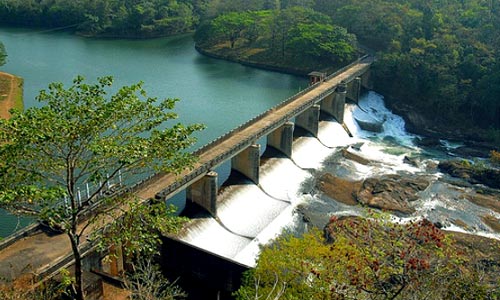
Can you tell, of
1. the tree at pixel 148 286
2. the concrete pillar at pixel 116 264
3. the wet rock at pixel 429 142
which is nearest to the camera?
the tree at pixel 148 286

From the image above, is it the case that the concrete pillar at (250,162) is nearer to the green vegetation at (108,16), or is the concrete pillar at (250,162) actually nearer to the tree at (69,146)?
the tree at (69,146)

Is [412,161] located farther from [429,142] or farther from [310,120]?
[310,120]

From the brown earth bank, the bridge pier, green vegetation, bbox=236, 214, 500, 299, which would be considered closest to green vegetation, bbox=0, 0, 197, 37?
the brown earth bank

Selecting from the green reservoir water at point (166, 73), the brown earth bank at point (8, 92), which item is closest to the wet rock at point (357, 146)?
the green reservoir water at point (166, 73)

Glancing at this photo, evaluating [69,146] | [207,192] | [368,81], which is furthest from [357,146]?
[69,146]

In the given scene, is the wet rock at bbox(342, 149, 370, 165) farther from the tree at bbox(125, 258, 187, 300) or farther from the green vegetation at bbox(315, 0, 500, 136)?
the tree at bbox(125, 258, 187, 300)

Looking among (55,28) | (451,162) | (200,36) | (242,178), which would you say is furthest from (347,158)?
(55,28)
